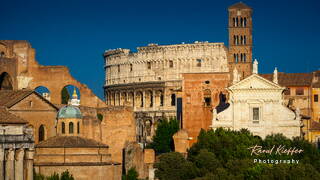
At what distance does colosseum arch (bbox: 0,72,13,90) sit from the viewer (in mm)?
87194

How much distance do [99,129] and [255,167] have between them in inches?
589

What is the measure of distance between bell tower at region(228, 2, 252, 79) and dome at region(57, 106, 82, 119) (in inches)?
1390

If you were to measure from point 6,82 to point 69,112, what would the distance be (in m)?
15.4

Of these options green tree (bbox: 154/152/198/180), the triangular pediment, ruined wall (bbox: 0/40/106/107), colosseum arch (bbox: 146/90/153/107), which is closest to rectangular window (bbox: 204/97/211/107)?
the triangular pediment

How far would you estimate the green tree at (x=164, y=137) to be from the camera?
97688mm

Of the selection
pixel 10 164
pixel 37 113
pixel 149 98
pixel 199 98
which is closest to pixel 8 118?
pixel 10 164

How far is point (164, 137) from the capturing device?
101 meters

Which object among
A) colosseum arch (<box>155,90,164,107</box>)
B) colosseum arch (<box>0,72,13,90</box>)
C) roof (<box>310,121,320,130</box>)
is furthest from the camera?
colosseum arch (<box>155,90,164,107</box>)

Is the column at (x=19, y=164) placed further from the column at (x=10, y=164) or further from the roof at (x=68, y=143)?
the roof at (x=68, y=143)

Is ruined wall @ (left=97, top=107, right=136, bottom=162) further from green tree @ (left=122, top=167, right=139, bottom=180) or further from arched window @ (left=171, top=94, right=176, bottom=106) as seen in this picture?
arched window @ (left=171, top=94, right=176, bottom=106)

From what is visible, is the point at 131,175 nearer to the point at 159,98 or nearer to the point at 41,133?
the point at 41,133

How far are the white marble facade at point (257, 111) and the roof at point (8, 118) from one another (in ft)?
57.7

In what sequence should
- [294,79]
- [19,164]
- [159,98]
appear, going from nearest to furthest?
[19,164]
[294,79]
[159,98]

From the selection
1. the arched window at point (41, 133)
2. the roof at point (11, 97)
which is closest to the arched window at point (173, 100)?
the arched window at point (41, 133)
